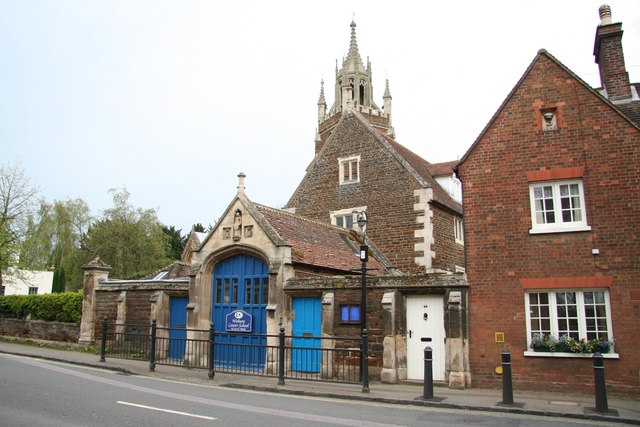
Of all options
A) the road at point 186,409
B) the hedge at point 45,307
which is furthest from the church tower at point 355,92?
the road at point 186,409

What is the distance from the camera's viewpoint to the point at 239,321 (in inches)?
707

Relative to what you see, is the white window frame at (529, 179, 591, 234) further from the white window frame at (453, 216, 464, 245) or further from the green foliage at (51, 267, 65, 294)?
the green foliage at (51, 267, 65, 294)

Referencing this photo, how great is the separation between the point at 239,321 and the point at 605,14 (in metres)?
15.2

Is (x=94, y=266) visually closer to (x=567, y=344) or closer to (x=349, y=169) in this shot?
(x=349, y=169)

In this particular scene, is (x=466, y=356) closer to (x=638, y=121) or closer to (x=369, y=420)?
(x=369, y=420)

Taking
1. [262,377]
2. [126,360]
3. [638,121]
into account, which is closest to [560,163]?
[638,121]

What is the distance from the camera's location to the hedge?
2436 centimetres

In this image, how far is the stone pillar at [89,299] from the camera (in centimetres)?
2298

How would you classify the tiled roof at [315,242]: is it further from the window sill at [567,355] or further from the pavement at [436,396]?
the window sill at [567,355]

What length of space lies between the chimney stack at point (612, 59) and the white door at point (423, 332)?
8.30m

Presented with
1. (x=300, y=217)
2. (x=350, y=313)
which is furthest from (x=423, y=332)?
(x=300, y=217)

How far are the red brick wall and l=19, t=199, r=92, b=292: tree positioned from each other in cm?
4322

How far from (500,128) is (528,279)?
438cm

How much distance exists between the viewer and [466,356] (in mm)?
14086
